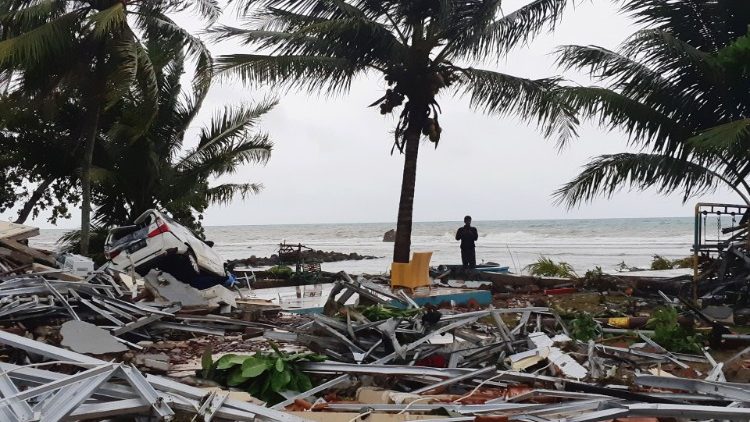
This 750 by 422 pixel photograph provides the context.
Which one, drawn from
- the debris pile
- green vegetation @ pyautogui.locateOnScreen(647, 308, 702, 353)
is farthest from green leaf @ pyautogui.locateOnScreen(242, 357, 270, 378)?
the debris pile

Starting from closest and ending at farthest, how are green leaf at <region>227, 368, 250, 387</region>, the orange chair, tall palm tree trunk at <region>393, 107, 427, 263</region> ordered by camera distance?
green leaf at <region>227, 368, 250, 387</region>
the orange chair
tall palm tree trunk at <region>393, 107, 427, 263</region>

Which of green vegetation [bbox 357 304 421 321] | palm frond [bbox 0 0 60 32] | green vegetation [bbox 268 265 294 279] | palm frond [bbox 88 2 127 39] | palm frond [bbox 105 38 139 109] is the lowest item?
green vegetation [bbox 268 265 294 279]

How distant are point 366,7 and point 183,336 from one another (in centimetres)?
813

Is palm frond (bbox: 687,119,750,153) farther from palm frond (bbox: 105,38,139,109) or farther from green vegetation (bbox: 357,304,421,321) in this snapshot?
palm frond (bbox: 105,38,139,109)

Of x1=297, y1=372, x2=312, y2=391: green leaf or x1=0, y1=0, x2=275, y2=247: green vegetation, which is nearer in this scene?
x1=297, y1=372, x2=312, y2=391: green leaf

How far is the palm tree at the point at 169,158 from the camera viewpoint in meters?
17.8

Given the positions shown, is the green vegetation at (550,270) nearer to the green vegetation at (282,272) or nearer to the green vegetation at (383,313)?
the green vegetation at (282,272)

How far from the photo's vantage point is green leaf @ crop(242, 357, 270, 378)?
5.10 m

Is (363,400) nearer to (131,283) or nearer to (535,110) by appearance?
(131,283)

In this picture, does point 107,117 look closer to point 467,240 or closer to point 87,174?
point 87,174

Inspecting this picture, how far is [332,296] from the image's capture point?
7.48 m

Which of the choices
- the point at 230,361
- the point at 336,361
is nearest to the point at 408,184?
the point at 336,361

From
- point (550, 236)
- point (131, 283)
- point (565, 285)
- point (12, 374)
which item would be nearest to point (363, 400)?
point (12, 374)

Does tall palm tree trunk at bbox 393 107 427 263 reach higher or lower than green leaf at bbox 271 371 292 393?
higher
